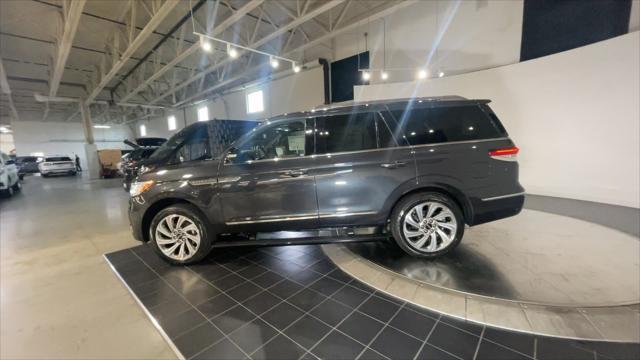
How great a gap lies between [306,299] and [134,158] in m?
7.63

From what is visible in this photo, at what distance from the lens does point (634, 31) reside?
4062mm

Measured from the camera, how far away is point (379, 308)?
1.97 meters

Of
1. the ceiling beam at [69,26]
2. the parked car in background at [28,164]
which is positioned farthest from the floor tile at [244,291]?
the parked car in background at [28,164]

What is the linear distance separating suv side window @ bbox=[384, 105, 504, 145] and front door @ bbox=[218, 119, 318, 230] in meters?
1.02

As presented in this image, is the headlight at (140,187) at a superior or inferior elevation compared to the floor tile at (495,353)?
superior

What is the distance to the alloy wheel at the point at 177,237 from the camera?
2.70 meters

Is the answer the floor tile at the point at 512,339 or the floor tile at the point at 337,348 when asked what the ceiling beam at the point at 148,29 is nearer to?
the floor tile at the point at 337,348

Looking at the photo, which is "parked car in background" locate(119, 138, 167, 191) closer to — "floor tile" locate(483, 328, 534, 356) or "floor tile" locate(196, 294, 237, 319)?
"floor tile" locate(196, 294, 237, 319)

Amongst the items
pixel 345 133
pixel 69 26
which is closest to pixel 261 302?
pixel 345 133

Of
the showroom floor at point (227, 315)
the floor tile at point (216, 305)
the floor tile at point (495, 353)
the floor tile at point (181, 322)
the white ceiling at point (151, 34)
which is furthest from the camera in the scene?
the white ceiling at point (151, 34)

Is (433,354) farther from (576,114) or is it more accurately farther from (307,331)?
(576,114)

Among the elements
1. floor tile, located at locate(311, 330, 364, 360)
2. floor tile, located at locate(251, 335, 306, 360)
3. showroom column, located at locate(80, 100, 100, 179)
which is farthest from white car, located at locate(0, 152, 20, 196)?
floor tile, located at locate(311, 330, 364, 360)

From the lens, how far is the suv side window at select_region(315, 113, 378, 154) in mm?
2574

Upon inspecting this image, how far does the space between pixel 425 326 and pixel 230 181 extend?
2.09 m
